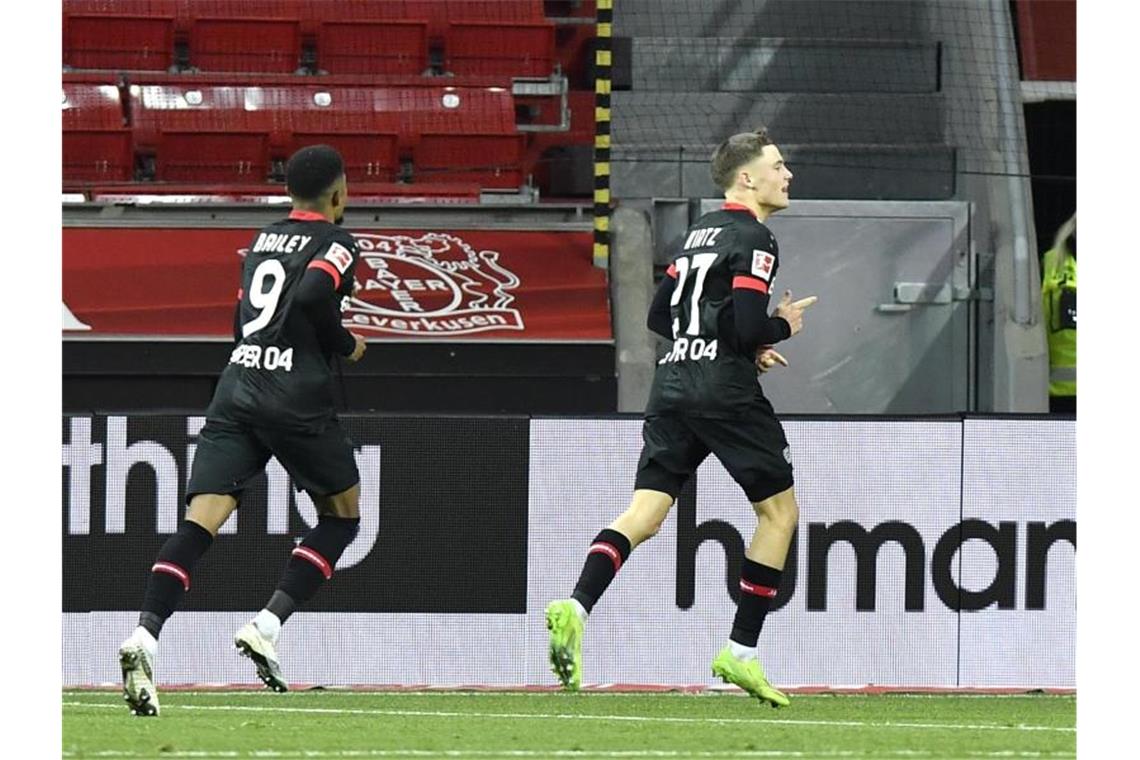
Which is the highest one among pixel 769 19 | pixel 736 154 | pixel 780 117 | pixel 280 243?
pixel 769 19

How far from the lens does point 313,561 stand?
617 cm

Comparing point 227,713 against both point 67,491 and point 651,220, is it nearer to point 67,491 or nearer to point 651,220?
point 67,491

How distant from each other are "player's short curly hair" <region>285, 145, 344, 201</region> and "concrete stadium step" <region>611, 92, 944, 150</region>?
616 cm

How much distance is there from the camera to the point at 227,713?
593cm

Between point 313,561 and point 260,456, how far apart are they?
1.15 feet

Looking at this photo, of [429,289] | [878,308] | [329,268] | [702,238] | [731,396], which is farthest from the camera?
[878,308]

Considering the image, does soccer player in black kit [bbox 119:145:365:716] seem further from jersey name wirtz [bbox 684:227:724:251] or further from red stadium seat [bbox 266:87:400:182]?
red stadium seat [bbox 266:87:400:182]

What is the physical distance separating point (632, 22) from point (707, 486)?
5.79 m

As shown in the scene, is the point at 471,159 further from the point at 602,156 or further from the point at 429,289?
the point at 429,289

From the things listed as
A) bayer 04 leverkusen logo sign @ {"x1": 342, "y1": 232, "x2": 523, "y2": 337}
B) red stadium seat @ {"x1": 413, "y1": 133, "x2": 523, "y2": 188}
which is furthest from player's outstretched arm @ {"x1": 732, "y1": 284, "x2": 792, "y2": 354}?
red stadium seat @ {"x1": 413, "y1": 133, "x2": 523, "y2": 188}

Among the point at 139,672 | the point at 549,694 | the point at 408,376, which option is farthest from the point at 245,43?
the point at 139,672

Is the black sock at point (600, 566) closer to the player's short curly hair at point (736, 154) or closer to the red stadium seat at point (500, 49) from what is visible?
the player's short curly hair at point (736, 154)

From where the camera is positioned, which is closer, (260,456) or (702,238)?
(260,456)
